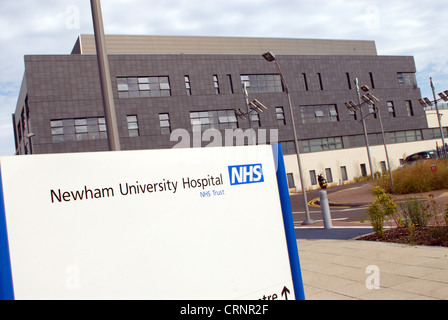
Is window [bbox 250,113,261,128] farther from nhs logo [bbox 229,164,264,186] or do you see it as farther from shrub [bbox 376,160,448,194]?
nhs logo [bbox 229,164,264,186]

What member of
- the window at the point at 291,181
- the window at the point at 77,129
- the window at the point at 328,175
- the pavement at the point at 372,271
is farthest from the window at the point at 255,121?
the pavement at the point at 372,271

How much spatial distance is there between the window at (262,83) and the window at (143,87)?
961 centimetres

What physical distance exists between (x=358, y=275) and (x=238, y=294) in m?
4.90

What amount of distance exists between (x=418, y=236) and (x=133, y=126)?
35.8 metres

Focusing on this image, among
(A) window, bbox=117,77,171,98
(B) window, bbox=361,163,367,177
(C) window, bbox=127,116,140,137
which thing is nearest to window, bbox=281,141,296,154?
(B) window, bbox=361,163,367,177

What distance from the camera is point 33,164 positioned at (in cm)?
227

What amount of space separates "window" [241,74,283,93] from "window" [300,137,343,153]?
7327 millimetres

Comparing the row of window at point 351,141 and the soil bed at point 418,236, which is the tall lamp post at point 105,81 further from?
the row of window at point 351,141

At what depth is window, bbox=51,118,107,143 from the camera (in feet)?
129

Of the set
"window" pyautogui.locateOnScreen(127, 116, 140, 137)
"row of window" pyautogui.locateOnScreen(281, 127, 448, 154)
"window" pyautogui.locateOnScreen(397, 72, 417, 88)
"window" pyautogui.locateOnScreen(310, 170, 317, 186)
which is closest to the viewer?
"window" pyautogui.locateOnScreen(127, 116, 140, 137)

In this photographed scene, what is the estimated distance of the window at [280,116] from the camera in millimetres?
49156

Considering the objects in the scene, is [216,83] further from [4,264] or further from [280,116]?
[4,264]

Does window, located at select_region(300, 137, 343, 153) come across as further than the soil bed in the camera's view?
Yes
